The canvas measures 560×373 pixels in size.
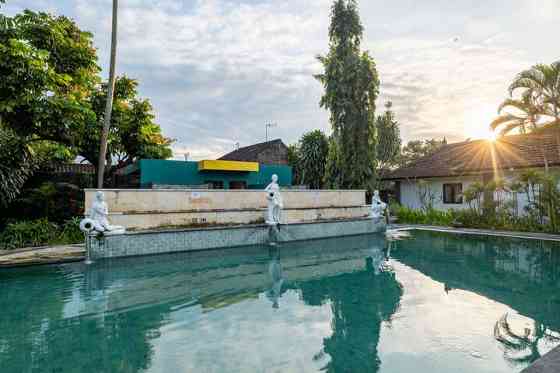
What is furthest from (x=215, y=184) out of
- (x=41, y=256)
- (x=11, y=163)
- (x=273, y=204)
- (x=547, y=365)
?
(x=547, y=365)

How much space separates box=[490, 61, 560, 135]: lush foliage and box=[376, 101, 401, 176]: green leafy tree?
1840 cm

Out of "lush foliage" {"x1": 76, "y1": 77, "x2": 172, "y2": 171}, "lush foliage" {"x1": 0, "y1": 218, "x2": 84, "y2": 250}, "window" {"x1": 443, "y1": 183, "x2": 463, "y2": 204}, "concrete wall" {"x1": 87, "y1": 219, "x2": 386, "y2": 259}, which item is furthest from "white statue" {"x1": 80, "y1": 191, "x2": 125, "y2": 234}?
"window" {"x1": 443, "y1": 183, "x2": 463, "y2": 204}

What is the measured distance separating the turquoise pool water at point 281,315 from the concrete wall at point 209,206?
2.09 metres

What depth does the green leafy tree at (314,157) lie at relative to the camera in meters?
24.4

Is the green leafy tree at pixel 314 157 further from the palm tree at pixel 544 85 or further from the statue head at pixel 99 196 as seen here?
the statue head at pixel 99 196

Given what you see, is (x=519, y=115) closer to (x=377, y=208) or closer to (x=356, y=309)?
(x=377, y=208)

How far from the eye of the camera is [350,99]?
20.0m

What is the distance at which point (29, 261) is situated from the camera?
28.5 feet

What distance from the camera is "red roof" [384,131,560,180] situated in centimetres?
1675

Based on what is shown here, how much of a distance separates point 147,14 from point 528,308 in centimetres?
1541

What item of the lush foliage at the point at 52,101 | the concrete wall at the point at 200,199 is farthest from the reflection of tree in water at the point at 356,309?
the lush foliage at the point at 52,101

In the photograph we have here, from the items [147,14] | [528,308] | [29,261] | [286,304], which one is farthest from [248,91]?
[528,308]

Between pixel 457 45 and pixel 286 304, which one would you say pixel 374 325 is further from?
pixel 457 45

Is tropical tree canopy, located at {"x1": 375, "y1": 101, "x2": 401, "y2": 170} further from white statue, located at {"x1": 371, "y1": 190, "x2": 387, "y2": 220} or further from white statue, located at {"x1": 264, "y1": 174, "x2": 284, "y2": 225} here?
white statue, located at {"x1": 264, "y1": 174, "x2": 284, "y2": 225}
